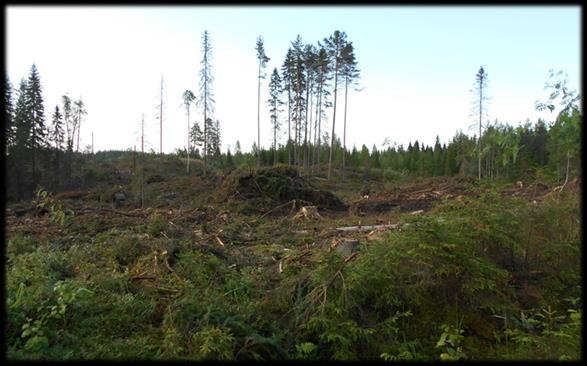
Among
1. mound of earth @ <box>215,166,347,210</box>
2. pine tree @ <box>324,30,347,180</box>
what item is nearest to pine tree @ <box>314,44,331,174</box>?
pine tree @ <box>324,30,347,180</box>

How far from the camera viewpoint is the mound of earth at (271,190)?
18062mm

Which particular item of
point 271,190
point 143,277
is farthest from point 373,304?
point 271,190

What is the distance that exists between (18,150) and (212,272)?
1430 inches

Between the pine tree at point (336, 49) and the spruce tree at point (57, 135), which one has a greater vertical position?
the pine tree at point (336, 49)

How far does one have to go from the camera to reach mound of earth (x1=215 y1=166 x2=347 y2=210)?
18.1 m

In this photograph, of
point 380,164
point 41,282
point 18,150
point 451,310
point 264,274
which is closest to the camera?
point 451,310

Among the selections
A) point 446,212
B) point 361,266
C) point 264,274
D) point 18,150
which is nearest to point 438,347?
point 361,266

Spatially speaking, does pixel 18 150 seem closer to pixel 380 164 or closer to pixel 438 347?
pixel 438 347

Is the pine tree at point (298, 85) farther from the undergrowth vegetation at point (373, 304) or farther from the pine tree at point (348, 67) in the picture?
the undergrowth vegetation at point (373, 304)

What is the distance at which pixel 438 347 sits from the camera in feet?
13.0

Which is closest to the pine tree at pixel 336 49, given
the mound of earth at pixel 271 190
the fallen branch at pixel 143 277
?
the mound of earth at pixel 271 190

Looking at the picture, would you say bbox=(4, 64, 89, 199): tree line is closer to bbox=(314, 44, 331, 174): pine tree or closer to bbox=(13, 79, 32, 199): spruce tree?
bbox=(13, 79, 32, 199): spruce tree

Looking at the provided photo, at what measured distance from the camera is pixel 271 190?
1834 centimetres

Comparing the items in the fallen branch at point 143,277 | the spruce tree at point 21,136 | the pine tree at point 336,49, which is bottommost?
the fallen branch at point 143,277
